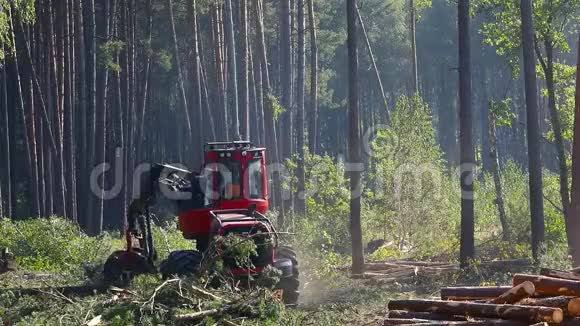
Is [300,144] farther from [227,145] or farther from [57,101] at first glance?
[227,145]

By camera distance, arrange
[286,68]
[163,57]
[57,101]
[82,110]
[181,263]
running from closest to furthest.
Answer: [181,263]
[57,101]
[82,110]
[286,68]
[163,57]

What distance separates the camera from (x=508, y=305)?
35.3 ft

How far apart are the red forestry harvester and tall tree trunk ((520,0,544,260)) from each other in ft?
25.3

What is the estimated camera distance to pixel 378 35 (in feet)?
242

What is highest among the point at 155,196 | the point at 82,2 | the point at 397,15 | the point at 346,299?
the point at 397,15

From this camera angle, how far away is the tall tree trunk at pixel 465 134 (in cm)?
2303

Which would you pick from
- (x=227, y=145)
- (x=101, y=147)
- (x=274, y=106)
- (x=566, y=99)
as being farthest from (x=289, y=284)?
(x=101, y=147)

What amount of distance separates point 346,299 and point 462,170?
526 cm

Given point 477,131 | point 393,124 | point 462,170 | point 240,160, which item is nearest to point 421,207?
point 393,124

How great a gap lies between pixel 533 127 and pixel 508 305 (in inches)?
502

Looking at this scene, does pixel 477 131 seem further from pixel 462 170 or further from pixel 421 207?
pixel 462 170

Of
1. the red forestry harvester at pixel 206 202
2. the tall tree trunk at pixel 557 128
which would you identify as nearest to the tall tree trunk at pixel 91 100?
the tall tree trunk at pixel 557 128

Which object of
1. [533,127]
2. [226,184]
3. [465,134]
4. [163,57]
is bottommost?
[226,184]

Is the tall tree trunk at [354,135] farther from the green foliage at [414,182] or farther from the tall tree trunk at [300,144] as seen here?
the tall tree trunk at [300,144]
